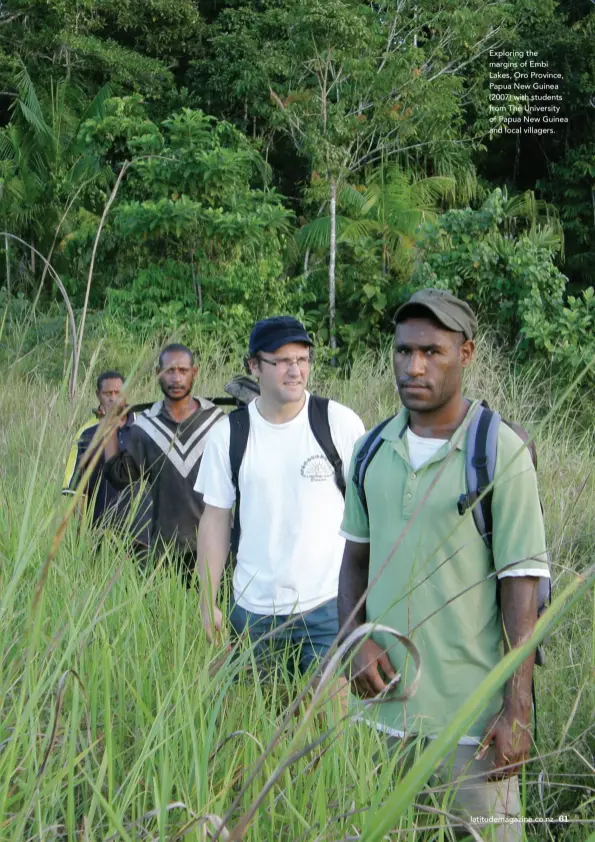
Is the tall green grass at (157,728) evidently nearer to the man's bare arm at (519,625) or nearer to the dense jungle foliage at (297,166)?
the man's bare arm at (519,625)

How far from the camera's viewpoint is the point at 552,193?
59.6ft

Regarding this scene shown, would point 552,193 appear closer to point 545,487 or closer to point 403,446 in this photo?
point 545,487

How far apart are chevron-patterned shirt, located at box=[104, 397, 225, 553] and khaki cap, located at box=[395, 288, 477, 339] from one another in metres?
2.58

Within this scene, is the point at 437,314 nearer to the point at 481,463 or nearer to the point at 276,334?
the point at 481,463

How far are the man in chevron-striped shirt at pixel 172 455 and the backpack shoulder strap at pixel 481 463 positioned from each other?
2.71 metres

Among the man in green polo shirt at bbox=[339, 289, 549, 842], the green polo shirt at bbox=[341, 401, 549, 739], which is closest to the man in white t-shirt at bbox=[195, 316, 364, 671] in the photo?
the man in green polo shirt at bbox=[339, 289, 549, 842]

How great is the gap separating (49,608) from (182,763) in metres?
1.05

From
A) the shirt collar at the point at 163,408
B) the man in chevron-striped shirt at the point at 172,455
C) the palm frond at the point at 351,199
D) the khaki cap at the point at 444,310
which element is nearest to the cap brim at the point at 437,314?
the khaki cap at the point at 444,310

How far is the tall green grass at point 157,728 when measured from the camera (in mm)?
1459

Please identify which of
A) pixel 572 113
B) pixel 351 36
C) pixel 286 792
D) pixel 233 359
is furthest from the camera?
pixel 572 113

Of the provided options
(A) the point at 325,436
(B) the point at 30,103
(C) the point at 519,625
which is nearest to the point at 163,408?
(A) the point at 325,436

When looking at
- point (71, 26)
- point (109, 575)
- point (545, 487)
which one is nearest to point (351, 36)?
point (71, 26)

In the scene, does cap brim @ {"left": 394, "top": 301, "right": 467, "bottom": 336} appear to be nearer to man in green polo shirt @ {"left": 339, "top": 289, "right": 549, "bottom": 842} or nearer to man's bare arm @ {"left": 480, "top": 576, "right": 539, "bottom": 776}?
man in green polo shirt @ {"left": 339, "top": 289, "right": 549, "bottom": 842}

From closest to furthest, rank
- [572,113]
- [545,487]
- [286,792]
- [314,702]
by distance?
1. [314,702]
2. [286,792]
3. [545,487]
4. [572,113]
